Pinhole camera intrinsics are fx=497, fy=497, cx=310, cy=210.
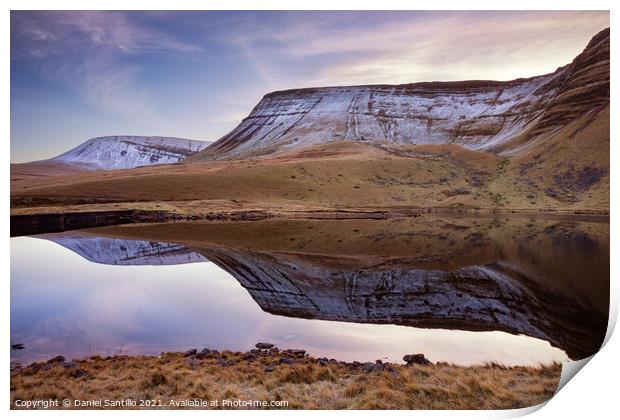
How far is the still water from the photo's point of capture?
6.42 metres

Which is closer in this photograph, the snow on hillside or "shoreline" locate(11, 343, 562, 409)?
"shoreline" locate(11, 343, 562, 409)

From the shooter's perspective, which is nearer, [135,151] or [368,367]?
[368,367]

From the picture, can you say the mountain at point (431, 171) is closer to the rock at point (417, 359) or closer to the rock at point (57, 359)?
the rock at point (57, 359)

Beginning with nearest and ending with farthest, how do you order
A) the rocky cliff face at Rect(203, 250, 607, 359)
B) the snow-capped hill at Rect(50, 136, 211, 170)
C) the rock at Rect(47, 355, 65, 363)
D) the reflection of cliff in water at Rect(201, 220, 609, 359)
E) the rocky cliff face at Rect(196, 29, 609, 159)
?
1. the rock at Rect(47, 355, 65, 363)
2. the rocky cliff face at Rect(203, 250, 607, 359)
3. the reflection of cliff in water at Rect(201, 220, 609, 359)
4. the rocky cliff face at Rect(196, 29, 609, 159)
5. the snow-capped hill at Rect(50, 136, 211, 170)

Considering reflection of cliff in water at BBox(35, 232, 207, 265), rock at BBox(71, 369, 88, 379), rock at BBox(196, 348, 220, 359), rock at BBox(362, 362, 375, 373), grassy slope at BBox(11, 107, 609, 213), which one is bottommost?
rock at BBox(362, 362, 375, 373)

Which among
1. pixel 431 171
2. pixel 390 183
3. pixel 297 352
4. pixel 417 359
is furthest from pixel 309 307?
pixel 431 171

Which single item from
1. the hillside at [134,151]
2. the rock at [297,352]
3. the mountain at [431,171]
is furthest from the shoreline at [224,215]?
the hillside at [134,151]

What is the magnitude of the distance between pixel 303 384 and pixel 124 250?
11955 millimetres

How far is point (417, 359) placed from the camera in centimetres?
592

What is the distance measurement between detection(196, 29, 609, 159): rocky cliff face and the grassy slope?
2572 cm

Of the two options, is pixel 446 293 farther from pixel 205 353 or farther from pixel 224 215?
pixel 224 215

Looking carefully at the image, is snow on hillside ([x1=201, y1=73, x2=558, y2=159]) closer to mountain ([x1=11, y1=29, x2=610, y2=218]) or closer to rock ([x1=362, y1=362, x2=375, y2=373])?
mountain ([x1=11, y1=29, x2=610, y2=218])

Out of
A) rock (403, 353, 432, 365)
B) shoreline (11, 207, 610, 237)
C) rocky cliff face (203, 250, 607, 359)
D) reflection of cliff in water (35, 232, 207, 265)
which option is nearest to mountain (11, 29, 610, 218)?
shoreline (11, 207, 610, 237)

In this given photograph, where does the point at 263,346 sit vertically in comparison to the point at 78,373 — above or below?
below
